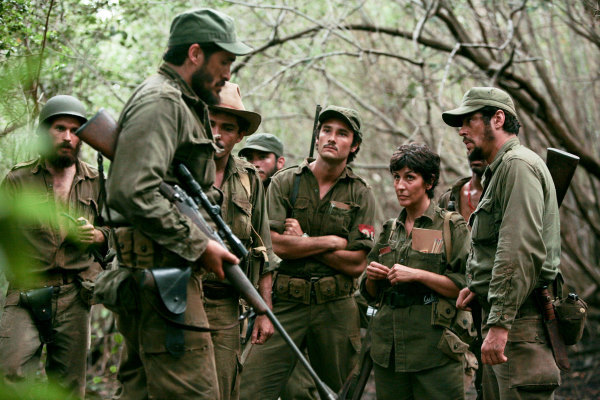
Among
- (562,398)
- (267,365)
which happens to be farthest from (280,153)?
(562,398)

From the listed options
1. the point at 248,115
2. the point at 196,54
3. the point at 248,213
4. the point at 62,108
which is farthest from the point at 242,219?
the point at 62,108

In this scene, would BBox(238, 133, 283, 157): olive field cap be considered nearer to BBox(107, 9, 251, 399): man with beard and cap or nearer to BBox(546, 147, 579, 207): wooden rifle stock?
BBox(546, 147, 579, 207): wooden rifle stock

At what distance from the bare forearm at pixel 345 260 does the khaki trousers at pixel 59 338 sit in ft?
5.83

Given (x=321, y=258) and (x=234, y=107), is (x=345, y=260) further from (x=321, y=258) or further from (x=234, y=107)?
(x=234, y=107)

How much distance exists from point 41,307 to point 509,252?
10.2ft

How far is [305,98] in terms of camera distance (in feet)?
44.4

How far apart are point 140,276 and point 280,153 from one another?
3.56 metres

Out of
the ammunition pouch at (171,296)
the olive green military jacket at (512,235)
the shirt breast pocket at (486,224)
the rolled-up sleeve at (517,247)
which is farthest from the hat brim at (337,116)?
the ammunition pouch at (171,296)

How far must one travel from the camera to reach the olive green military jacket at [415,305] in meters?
4.32

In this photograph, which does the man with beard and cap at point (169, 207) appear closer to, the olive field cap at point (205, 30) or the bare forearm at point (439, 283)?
the olive field cap at point (205, 30)

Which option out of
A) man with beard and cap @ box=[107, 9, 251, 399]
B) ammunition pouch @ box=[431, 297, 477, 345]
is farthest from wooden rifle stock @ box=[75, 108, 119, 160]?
ammunition pouch @ box=[431, 297, 477, 345]

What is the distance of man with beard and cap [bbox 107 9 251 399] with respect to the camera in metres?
2.84

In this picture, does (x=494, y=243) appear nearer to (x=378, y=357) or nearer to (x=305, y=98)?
(x=378, y=357)

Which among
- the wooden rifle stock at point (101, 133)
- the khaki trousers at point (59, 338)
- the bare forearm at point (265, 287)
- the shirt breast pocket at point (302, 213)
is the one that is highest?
the wooden rifle stock at point (101, 133)
